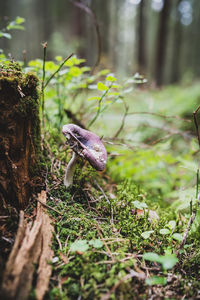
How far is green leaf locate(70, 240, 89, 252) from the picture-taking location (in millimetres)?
1447

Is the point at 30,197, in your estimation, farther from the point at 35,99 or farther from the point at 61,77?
the point at 61,77

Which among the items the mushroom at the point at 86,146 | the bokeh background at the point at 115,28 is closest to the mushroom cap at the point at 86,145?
the mushroom at the point at 86,146

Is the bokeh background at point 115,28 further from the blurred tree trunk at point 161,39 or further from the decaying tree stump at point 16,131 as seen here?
the decaying tree stump at point 16,131

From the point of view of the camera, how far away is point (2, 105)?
1.54 m

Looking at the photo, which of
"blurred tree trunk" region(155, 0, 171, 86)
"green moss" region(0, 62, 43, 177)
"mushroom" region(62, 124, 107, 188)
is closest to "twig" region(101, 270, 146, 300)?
"mushroom" region(62, 124, 107, 188)

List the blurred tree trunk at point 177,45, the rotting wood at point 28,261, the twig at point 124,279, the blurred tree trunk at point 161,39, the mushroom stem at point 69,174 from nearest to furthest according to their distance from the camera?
the rotting wood at point 28,261 → the twig at point 124,279 → the mushroom stem at point 69,174 → the blurred tree trunk at point 161,39 → the blurred tree trunk at point 177,45

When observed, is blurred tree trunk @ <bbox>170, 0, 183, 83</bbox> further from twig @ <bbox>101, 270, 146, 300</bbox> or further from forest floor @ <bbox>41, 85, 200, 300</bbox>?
twig @ <bbox>101, 270, 146, 300</bbox>

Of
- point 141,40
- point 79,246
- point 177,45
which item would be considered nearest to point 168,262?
point 79,246

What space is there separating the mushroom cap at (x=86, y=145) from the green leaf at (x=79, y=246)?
60 cm

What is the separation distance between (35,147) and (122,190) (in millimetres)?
1123

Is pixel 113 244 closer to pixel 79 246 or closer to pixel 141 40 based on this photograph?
pixel 79 246

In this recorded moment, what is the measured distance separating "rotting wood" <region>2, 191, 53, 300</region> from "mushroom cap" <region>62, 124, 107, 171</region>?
64cm

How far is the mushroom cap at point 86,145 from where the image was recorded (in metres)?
1.67

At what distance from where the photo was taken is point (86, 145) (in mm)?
1802
